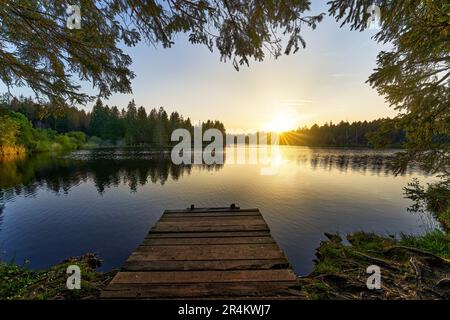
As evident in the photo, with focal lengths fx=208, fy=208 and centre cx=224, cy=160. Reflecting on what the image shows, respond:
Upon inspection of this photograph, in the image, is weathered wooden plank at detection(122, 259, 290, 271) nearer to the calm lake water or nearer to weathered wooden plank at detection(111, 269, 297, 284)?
weathered wooden plank at detection(111, 269, 297, 284)

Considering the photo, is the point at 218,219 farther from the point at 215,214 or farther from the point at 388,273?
the point at 388,273

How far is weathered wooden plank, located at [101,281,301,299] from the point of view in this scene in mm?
3061

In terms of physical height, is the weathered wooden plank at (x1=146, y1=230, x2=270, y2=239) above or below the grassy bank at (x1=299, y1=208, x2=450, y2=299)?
above

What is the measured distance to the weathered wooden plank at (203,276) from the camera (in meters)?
3.38

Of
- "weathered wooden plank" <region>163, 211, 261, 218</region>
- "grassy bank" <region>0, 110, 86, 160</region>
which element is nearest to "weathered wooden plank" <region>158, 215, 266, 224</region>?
"weathered wooden plank" <region>163, 211, 261, 218</region>

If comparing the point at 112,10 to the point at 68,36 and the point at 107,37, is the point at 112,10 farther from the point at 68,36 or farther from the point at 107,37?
the point at 68,36

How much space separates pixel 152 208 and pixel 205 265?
10071 millimetres

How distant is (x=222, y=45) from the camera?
4344 millimetres

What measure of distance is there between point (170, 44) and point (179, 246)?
4.45 m

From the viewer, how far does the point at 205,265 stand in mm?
3828

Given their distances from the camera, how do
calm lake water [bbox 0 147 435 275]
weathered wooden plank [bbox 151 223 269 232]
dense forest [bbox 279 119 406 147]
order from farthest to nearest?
1. dense forest [bbox 279 119 406 147]
2. calm lake water [bbox 0 147 435 275]
3. weathered wooden plank [bbox 151 223 269 232]

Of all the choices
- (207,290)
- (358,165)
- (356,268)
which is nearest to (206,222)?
(207,290)

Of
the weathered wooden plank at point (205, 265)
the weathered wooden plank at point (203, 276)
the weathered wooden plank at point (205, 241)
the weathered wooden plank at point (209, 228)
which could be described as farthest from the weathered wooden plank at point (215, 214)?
the weathered wooden plank at point (203, 276)
